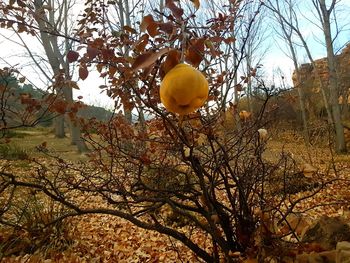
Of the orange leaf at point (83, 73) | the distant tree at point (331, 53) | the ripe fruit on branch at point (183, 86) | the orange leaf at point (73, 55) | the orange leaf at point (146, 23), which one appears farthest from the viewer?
the distant tree at point (331, 53)

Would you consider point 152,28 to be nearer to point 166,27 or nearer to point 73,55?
point 166,27

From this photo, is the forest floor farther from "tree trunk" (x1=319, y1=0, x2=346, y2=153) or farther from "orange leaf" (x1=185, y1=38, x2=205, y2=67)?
"tree trunk" (x1=319, y1=0, x2=346, y2=153)

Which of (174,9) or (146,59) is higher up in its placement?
(174,9)

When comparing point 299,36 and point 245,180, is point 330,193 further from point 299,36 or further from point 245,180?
point 299,36

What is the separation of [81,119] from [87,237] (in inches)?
72.6

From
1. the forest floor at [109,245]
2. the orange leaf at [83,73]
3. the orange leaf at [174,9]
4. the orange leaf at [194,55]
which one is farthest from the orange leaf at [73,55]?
the forest floor at [109,245]

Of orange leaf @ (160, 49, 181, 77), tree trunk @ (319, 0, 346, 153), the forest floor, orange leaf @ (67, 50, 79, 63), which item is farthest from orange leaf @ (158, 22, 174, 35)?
tree trunk @ (319, 0, 346, 153)

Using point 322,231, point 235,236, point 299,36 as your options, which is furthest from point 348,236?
point 299,36


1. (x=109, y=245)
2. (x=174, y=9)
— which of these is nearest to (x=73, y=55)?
(x=174, y=9)

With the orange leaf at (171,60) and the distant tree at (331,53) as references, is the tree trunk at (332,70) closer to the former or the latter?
the distant tree at (331,53)

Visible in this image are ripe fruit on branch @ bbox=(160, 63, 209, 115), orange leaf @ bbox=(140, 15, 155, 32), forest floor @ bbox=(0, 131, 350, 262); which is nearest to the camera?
ripe fruit on branch @ bbox=(160, 63, 209, 115)

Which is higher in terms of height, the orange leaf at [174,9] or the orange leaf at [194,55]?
the orange leaf at [174,9]

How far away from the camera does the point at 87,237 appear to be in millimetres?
3994

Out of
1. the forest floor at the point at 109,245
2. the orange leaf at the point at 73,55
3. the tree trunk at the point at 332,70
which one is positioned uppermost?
the tree trunk at the point at 332,70
